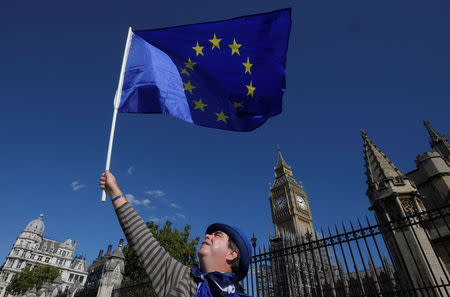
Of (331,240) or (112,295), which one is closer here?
(331,240)

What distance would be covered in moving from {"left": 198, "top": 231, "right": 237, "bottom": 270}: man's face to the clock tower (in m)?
70.9

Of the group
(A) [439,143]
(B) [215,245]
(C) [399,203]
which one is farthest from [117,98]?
(A) [439,143]

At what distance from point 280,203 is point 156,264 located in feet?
Answer: 262

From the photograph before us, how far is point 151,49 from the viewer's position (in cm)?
518

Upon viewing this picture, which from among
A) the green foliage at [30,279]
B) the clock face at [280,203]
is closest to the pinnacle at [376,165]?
the green foliage at [30,279]

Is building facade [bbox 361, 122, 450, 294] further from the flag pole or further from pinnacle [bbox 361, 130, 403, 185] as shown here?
the flag pole

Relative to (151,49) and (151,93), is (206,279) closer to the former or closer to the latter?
(151,93)

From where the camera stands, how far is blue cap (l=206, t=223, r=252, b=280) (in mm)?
2141

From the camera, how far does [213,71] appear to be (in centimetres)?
520

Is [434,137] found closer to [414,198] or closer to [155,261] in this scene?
[414,198]

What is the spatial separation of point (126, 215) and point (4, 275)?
3069 inches

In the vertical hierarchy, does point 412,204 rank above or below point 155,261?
above

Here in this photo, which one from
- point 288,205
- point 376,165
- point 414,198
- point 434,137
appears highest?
point 288,205

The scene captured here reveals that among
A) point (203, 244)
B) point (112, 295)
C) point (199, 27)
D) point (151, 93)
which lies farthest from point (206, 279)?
point (112, 295)
